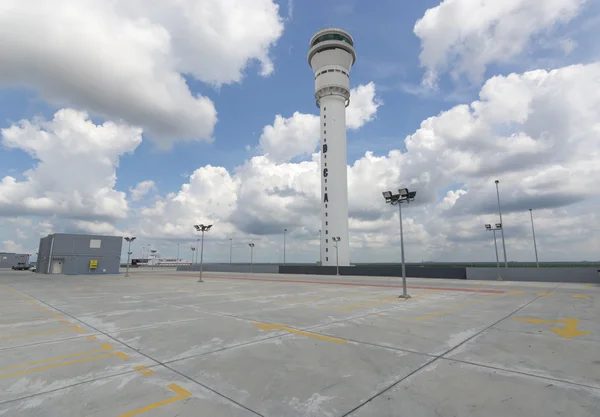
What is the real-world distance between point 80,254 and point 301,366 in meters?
65.7

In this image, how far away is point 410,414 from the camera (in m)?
4.36

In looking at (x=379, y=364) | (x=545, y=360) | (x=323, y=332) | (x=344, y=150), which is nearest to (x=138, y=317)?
(x=323, y=332)

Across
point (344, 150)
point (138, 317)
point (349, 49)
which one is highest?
point (349, 49)

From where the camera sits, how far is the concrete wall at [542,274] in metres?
31.1

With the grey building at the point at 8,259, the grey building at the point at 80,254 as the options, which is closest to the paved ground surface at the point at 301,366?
the grey building at the point at 80,254

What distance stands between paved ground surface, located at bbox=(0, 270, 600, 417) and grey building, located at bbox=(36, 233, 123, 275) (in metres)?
53.9

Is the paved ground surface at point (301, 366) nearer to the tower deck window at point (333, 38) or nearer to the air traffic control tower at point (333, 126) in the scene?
the air traffic control tower at point (333, 126)

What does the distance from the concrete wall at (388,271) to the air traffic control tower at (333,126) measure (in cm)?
1255

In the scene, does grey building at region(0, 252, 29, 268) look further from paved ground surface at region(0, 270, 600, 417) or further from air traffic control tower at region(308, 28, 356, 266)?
paved ground surface at region(0, 270, 600, 417)

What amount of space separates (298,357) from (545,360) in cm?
553

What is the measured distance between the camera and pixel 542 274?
33.1 metres

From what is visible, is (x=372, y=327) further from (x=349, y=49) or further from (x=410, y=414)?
(x=349, y=49)

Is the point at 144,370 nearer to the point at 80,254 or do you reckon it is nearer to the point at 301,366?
the point at 301,366

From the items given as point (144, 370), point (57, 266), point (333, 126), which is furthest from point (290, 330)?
point (57, 266)
